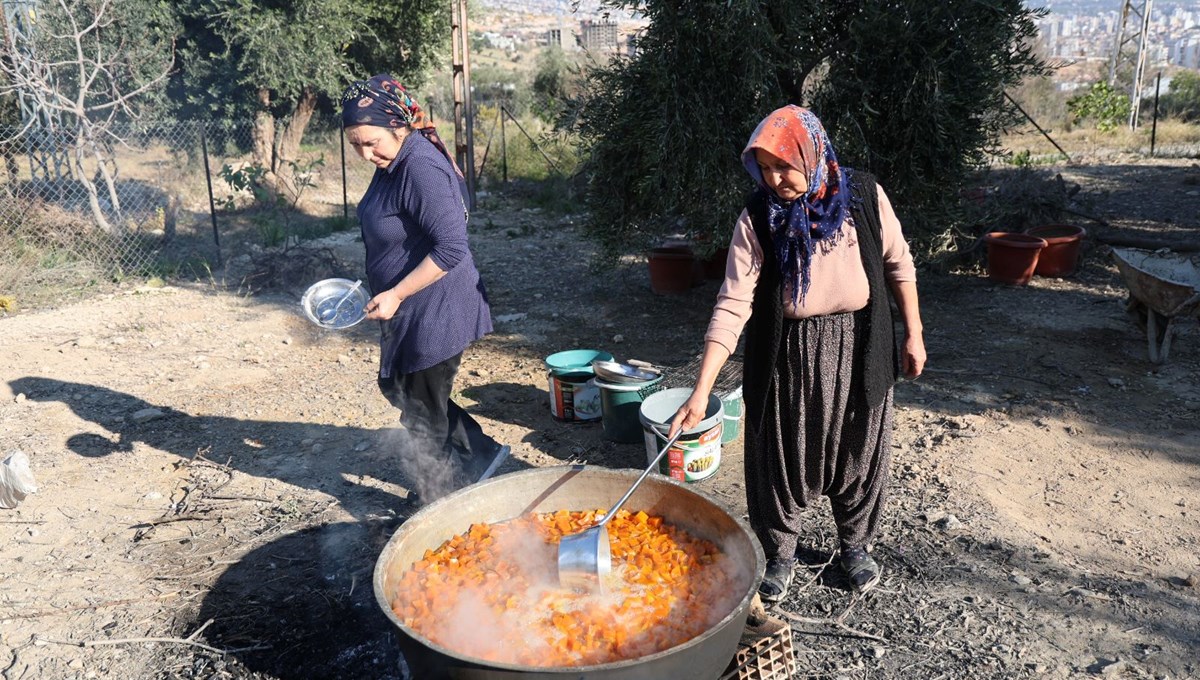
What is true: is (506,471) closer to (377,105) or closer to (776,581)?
(776,581)

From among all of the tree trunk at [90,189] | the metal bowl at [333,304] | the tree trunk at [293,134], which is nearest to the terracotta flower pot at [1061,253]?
the metal bowl at [333,304]

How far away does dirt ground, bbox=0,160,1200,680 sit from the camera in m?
3.15

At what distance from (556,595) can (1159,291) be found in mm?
4769

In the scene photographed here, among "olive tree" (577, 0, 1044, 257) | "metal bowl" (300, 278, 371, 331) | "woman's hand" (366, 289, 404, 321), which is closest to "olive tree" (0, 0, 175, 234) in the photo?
"olive tree" (577, 0, 1044, 257)

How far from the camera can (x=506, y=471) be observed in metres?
4.57

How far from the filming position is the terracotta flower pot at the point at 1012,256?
762cm

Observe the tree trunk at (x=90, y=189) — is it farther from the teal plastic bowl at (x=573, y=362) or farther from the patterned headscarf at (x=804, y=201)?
the patterned headscarf at (x=804, y=201)

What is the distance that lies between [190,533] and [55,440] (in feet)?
5.85

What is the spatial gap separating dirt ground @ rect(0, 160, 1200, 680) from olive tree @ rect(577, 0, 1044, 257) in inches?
49.6

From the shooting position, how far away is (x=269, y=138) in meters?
14.3

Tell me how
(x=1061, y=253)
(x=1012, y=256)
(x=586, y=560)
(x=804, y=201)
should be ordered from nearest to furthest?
(x=586, y=560) → (x=804, y=201) → (x=1012, y=256) → (x=1061, y=253)

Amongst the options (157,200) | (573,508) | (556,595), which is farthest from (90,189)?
(556,595)

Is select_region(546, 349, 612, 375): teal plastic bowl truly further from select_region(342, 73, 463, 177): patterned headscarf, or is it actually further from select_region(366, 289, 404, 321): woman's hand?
select_region(342, 73, 463, 177): patterned headscarf

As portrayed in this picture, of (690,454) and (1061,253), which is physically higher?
(1061,253)
